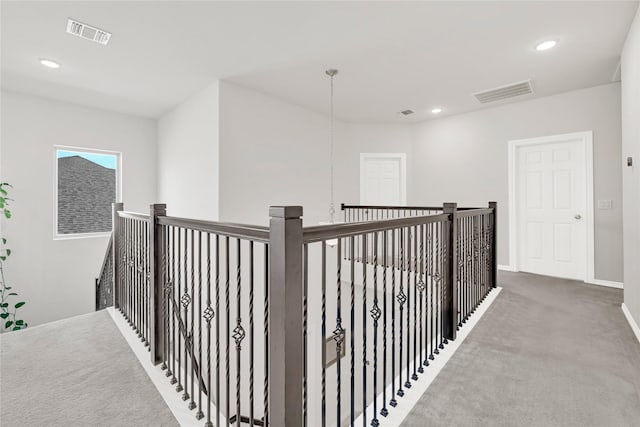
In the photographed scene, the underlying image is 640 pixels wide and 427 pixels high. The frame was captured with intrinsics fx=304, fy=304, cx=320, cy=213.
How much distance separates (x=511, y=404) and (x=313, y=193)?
3927 millimetres

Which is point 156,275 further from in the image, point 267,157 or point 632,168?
point 632,168

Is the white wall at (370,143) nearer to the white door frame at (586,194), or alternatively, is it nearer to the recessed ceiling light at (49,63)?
the white door frame at (586,194)

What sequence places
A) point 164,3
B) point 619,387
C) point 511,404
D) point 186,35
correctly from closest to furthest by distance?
point 511,404, point 619,387, point 164,3, point 186,35

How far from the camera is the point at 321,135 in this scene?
5320 millimetres

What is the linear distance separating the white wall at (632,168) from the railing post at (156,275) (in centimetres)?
358

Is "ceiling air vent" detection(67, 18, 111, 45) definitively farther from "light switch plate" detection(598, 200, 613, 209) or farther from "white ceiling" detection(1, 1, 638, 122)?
"light switch plate" detection(598, 200, 613, 209)

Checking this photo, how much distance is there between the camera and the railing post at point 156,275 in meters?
1.92

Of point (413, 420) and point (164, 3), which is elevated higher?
point (164, 3)

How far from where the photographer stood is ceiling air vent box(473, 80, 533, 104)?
3.99m

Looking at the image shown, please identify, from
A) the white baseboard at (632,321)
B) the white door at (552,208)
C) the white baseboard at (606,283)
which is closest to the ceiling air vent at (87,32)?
the white baseboard at (632,321)

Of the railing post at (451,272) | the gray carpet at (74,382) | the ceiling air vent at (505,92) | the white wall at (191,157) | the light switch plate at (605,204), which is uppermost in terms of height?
the ceiling air vent at (505,92)

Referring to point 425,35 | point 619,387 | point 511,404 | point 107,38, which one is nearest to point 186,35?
point 107,38

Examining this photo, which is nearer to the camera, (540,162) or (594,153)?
→ (594,153)

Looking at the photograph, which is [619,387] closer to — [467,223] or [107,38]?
[467,223]
